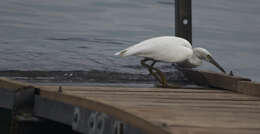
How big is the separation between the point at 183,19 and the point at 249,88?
4.55 meters

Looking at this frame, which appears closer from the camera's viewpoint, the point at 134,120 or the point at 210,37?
the point at 134,120

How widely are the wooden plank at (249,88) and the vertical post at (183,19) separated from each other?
4.15m

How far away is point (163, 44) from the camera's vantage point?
30.5ft

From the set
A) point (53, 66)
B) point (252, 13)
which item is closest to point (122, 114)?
point (53, 66)

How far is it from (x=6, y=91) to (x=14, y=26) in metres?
12.2

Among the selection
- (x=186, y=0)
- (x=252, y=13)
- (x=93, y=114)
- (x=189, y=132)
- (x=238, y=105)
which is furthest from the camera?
(x=252, y=13)

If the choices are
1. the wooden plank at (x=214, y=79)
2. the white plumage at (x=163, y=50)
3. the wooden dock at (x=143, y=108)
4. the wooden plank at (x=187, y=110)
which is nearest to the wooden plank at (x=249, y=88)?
the wooden dock at (x=143, y=108)

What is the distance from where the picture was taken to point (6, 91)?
7.63m

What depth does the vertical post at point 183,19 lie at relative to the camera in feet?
40.4

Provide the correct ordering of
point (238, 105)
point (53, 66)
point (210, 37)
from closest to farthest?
1. point (238, 105)
2. point (53, 66)
3. point (210, 37)

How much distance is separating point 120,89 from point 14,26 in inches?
485

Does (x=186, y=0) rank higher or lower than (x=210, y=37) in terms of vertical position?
higher

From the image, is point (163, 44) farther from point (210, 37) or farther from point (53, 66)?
point (210, 37)

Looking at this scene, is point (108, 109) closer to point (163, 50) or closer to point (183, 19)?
point (163, 50)
